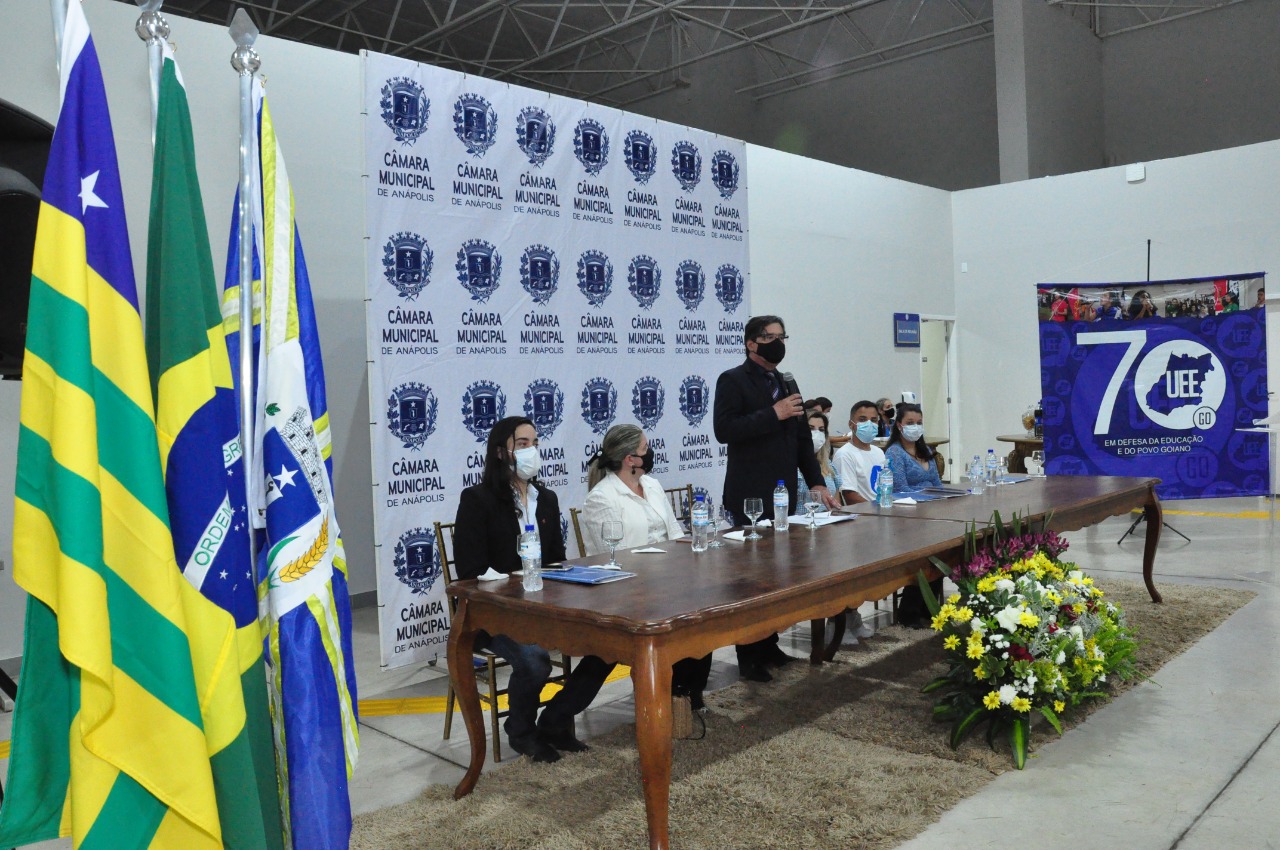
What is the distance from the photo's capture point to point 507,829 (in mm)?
2814

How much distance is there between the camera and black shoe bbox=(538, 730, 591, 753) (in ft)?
11.3

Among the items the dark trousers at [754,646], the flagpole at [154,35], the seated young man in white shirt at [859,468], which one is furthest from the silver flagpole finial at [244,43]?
the seated young man in white shirt at [859,468]

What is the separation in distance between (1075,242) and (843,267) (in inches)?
115

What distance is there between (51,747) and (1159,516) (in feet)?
18.3

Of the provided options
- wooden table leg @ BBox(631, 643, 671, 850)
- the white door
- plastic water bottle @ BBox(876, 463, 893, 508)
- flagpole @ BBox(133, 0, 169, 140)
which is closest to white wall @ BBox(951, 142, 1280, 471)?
the white door

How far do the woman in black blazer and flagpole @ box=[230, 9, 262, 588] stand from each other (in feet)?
5.36

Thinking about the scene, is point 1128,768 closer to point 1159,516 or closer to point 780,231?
point 1159,516

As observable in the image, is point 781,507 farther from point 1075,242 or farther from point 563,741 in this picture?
point 1075,242

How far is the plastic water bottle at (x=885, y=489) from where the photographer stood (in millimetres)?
4547

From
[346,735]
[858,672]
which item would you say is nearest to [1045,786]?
[858,672]

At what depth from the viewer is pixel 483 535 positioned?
3586 mm

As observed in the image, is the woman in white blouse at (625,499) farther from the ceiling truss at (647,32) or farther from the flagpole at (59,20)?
the ceiling truss at (647,32)

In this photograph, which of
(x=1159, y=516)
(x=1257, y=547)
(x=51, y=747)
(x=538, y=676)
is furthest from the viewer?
(x=1257, y=547)

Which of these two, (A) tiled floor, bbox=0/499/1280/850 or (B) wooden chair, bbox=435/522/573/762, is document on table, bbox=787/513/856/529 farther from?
(B) wooden chair, bbox=435/522/573/762
